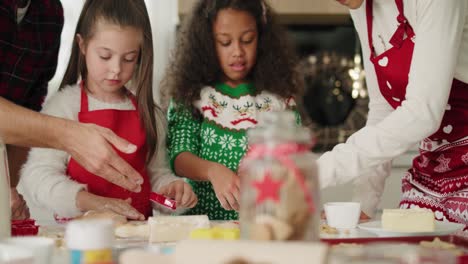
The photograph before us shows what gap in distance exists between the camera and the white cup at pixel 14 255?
86 cm

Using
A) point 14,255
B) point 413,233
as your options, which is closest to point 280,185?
point 14,255

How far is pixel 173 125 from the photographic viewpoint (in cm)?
192

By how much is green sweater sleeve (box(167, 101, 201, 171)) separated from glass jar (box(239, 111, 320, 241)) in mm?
1006

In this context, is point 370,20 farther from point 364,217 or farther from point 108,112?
point 108,112

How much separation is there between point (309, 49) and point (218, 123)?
1.63m

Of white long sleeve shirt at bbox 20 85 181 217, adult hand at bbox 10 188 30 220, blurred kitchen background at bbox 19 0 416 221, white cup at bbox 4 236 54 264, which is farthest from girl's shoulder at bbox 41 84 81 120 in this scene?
blurred kitchen background at bbox 19 0 416 221

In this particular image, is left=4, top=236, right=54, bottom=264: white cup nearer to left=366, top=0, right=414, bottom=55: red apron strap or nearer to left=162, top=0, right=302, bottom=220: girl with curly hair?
left=162, top=0, right=302, bottom=220: girl with curly hair

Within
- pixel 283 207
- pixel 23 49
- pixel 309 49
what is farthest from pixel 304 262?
pixel 309 49

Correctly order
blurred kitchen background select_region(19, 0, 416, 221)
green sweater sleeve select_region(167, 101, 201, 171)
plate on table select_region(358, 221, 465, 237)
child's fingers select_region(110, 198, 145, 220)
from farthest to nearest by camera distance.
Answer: blurred kitchen background select_region(19, 0, 416, 221) < green sweater sleeve select_region(167, 101, 201, 171) < child's fingers select_region(110, 198, 145, 220) < plate on table select_region(358, 221, 465, 237)

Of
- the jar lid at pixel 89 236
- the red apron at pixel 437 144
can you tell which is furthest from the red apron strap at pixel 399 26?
the jar lid at pixel 89 236

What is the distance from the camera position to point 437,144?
167cm

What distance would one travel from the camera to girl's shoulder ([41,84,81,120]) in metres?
1.78

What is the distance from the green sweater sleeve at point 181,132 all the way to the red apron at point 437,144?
530mm

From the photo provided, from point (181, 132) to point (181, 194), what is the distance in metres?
0.25
